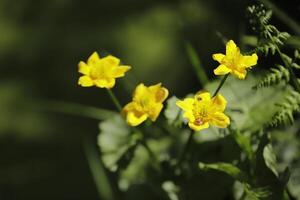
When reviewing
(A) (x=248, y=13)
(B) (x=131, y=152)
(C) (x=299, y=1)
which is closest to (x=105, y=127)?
(B) (x=131, y=152)

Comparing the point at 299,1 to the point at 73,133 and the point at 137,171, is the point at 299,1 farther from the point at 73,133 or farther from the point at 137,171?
the point at 73,133

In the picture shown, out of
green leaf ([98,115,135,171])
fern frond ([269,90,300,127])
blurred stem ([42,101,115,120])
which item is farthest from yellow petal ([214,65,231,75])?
blurred stem ([42,101,115,120])

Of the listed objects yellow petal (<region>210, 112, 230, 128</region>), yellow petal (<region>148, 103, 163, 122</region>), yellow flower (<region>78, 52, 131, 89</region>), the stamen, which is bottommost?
yellow petal (<region>210, 112, 230, 128</region>)

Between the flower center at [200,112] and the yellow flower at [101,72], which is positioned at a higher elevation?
the yellow flower at [101,72]

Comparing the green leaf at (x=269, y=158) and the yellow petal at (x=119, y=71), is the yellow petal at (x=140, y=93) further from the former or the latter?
the green leaf at (x=269, y=158)

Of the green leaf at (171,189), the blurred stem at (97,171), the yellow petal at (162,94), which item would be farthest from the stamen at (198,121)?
the blurred stem at (97,171)

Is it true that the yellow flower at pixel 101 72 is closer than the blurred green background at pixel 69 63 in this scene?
Yes

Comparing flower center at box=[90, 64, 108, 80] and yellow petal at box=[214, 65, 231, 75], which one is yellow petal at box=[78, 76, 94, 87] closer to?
flower center at box=[90, 64, 108, 80]

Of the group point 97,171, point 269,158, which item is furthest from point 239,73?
point 97,171
